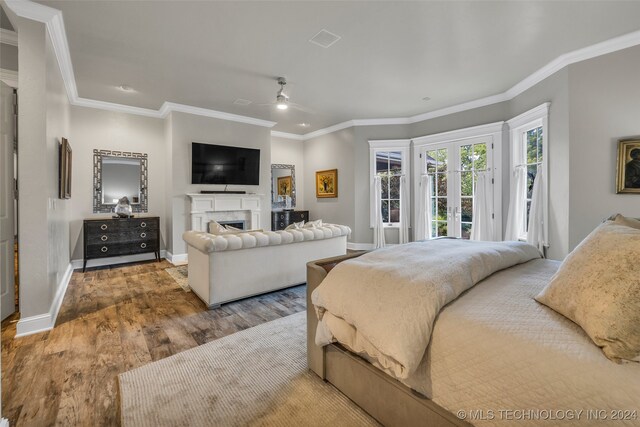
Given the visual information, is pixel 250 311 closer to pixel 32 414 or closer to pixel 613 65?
pixel 32 414

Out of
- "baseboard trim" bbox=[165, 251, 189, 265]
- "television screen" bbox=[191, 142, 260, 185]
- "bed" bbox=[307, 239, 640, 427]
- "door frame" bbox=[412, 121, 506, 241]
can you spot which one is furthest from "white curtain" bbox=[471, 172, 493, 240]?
"baseboard trim" bbox=[165, 251, 189, 265]

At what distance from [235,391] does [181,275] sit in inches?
119

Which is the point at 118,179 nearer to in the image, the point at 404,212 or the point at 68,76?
the point at 68,76

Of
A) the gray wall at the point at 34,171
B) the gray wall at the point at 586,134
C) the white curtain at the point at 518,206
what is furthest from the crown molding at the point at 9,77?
the white curtain at the point at 518,206

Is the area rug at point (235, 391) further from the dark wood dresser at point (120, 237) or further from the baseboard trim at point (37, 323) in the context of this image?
the dark wood dresser at point (120, 237)

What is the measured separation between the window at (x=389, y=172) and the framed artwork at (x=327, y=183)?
0.91 metres

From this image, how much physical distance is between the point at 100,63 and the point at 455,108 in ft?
17.8

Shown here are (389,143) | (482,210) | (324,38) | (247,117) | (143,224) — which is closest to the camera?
(324,38)

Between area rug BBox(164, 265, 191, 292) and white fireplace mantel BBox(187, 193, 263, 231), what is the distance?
825 millimetres

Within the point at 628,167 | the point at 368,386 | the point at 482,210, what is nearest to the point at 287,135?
the point at 482,210

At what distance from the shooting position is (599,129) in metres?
3.24

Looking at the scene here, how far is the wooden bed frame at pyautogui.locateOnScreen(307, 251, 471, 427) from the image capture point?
4.00 feet

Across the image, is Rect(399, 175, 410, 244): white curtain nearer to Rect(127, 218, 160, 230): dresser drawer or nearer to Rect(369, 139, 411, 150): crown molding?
Rect(369, 139, 411, 150): crown molding

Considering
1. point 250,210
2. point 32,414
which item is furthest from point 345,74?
point 32,414
